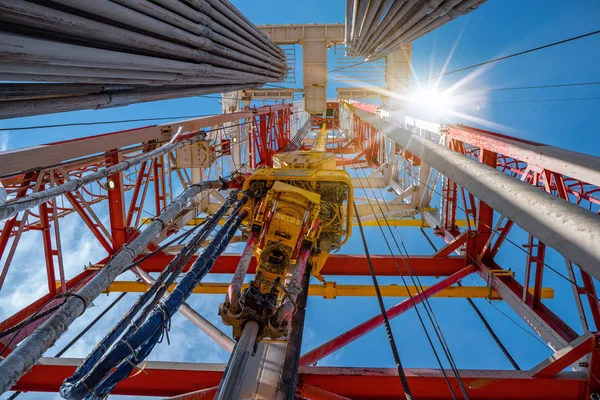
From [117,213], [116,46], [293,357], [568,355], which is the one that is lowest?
[568,355]

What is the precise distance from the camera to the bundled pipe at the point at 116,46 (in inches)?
85.7

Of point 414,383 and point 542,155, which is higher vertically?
point 542,155

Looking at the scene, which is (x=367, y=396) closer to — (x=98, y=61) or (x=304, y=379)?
(x=304, y=379)

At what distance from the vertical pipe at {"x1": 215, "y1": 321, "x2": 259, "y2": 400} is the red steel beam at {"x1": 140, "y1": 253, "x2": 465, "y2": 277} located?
3.83 metres

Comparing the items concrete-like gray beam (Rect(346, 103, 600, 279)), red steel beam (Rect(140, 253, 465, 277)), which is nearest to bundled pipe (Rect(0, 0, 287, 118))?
concrete-like gray beam (Rect(346, 103, 600, 279))

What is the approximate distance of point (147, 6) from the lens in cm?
338

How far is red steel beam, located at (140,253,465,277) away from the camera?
22.3 ft

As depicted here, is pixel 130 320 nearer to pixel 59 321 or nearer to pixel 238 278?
pixel 59 321

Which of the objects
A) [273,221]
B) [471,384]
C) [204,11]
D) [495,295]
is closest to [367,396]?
[471,384]

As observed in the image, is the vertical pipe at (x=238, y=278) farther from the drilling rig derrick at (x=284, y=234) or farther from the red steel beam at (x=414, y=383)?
the red steel beam at (x=414, y=383)

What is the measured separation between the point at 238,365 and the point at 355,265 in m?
4.59

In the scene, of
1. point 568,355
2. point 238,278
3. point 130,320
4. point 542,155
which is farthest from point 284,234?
point 568,355

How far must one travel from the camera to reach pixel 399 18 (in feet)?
23.7

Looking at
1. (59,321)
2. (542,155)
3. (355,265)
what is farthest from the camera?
(355,265)
